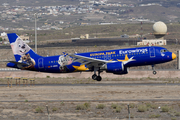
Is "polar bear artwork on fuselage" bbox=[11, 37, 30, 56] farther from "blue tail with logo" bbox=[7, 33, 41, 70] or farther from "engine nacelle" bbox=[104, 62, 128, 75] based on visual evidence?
"engine nacelle" bbox=[104, 62, 128, 75]

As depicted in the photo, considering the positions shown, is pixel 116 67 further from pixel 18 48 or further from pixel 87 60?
pixel 18 48

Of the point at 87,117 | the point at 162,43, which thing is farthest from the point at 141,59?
the point at 162,43

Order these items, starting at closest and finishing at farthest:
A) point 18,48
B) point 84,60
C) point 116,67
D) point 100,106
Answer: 1. point 100,106
2. point 116,67
3. point 84,60
4. point 18,48

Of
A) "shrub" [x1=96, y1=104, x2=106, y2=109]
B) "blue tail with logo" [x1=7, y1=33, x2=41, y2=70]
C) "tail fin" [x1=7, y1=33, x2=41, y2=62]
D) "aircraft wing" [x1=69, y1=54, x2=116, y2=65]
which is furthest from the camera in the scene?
"tail fin" [x1=7, y1=33, x2=41, y2=62]

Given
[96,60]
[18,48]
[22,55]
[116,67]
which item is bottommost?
[116,67]

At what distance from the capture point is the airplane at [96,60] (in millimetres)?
49688

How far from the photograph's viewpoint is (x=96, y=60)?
163 ft

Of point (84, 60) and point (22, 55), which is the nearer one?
point (84, 60)

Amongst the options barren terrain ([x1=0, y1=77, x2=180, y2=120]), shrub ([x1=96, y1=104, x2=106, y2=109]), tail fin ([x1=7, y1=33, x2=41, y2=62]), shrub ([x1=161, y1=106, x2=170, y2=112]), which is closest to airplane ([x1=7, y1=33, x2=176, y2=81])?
tail fin ([x1=7, y1=33, x2=41, y2=62])

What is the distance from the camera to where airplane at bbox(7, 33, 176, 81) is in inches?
1956

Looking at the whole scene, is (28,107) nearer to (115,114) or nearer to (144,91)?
(115,114)

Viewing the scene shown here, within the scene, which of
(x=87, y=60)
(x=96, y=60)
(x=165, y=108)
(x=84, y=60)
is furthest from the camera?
(x=84, y=60)

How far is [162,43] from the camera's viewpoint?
130 m

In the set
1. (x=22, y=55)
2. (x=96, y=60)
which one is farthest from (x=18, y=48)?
(x=96, y=60)
